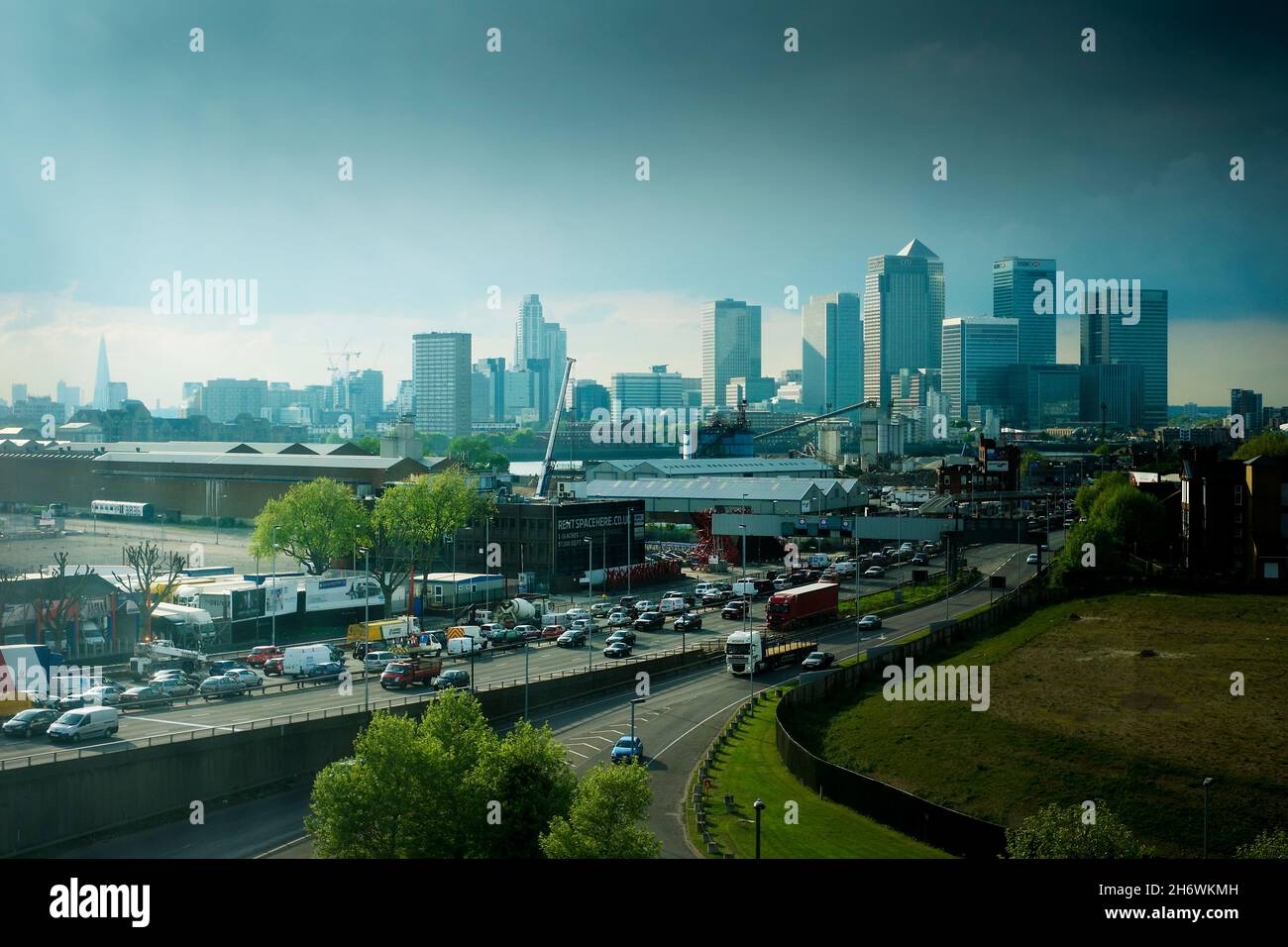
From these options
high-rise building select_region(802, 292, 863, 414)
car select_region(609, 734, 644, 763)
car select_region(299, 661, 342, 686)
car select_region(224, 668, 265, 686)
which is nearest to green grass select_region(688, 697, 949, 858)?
car select_region(609, 734, 644, 763)

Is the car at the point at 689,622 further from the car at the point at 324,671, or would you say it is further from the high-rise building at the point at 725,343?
the high-rise building at the point at 725,343

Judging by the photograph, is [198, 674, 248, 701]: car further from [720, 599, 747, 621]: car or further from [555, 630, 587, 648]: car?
[720, 599, 747, 621]: car

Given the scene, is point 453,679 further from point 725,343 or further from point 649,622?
point 725,343

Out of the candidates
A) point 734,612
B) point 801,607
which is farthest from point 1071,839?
point 734,612

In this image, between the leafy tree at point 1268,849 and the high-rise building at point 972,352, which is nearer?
the leafy tree at point 1268,849

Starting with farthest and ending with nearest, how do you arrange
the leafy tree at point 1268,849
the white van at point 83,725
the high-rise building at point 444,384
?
1. the high-rise building at point 444,384
2. the white van at point 83,725
3. the leafy tree at point 1268,849

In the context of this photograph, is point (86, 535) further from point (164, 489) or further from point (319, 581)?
point (319, 581)

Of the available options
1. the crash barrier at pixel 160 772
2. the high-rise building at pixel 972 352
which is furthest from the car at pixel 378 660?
the high-rise building at pixel 972 352
